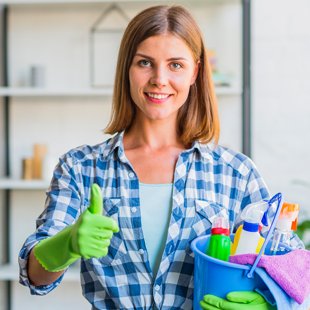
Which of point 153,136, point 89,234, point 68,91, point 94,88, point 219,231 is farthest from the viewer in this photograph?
point 94,88

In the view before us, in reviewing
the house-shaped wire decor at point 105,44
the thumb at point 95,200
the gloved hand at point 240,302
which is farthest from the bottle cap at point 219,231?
the house-shaped wire decor at point 105,44

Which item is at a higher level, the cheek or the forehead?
the forehead

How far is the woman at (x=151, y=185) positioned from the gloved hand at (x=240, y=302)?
0.19 m

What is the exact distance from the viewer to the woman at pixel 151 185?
1.14 metres

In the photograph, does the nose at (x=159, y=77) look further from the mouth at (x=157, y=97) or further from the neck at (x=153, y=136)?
the neck at (x=153, y=136)

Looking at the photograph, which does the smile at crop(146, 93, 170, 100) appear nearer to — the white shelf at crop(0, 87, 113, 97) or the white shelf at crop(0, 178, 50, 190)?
the white shelf at crop(0, 87, 113, 97)

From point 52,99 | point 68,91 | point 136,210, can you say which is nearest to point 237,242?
point 136,210

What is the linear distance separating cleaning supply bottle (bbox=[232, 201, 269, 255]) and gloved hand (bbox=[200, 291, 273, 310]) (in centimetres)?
9

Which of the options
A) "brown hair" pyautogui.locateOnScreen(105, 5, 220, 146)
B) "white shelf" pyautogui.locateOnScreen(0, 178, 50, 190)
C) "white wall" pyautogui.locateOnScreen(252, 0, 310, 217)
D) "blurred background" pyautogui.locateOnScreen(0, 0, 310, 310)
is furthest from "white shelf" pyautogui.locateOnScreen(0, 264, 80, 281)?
"brown hair" pyautogui.locateOnScreen(105, 5, 220, 146)

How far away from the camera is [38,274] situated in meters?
1.07

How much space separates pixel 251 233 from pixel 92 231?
0.29 metres

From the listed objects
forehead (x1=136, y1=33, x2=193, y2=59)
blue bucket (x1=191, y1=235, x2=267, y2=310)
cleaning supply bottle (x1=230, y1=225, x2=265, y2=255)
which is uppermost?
forehead (x1=136, y1=33, x2=193, y2=59)

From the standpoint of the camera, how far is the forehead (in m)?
1.17

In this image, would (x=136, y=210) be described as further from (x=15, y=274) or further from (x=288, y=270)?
(x=15, y=274)
